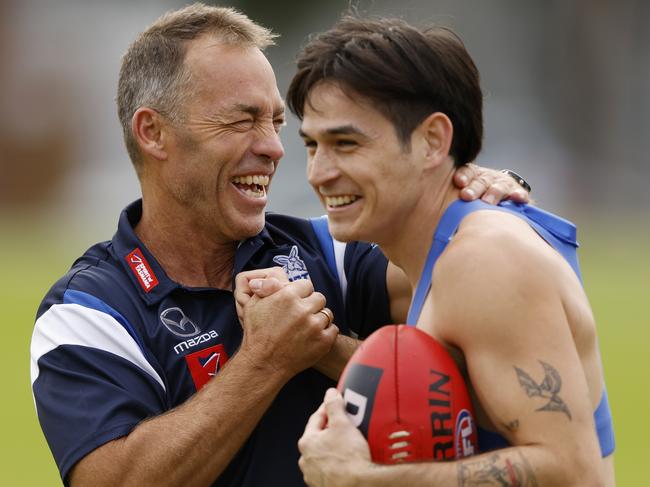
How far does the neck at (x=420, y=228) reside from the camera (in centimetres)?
397

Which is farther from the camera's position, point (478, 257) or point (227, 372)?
point (227, 372)

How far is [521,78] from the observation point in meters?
24.2

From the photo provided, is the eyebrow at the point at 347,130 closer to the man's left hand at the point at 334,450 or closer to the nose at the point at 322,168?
the nose at the point at 322,168

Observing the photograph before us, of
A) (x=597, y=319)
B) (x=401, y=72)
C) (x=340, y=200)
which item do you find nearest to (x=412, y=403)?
(x=340, y=200)

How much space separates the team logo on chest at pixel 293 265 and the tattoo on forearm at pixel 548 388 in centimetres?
161

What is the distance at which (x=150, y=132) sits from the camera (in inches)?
194

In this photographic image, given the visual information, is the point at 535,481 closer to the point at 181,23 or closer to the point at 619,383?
the point at 181,23

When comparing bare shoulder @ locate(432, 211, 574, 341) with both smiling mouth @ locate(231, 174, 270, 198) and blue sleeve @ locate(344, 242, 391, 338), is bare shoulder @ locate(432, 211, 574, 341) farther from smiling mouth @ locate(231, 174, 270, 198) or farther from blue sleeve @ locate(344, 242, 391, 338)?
smiling mouth @ locate(231, 174, 270, 198)

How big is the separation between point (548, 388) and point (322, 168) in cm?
118

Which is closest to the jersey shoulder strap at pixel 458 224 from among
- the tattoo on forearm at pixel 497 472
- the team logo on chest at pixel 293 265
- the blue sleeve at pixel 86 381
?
the tattoo on forearm at pixel 497 472

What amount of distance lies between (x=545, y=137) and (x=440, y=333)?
20310 mm

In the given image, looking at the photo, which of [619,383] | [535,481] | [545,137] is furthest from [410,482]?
[545,137]

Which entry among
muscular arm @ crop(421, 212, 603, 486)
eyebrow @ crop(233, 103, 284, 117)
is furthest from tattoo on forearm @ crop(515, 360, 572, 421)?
eyebrow @ crop(233, 103, 284, 117)

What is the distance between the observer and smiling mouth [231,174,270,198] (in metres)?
4.82
